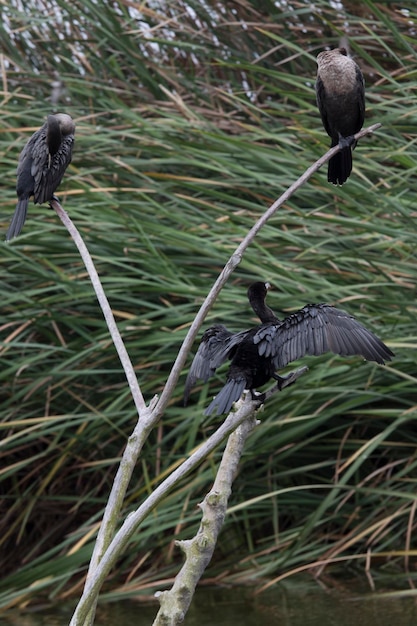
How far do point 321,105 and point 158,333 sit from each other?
3.94ft

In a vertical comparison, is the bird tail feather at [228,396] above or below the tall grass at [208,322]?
above

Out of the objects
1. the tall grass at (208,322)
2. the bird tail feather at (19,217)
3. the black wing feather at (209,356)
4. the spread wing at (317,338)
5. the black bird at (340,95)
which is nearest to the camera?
the spread wing at (317,338)

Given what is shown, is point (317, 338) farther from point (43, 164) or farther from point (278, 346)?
point (43, 164)

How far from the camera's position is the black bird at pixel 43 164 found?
6.70 ft

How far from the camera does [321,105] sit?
2.32m

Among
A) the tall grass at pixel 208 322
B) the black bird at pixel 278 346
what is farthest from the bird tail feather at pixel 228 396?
the tall grass at pixel 208 322

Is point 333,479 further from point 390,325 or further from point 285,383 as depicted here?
point 285,383

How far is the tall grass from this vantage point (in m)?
3.23

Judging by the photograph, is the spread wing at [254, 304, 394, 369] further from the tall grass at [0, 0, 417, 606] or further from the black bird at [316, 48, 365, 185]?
the tall grass at [0, 0, 417, 606]

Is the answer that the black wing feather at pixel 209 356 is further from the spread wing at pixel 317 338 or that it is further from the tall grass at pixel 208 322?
the tall grass at pixel 208 322

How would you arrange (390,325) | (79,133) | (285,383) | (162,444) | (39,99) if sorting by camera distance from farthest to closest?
(39,99)
(79,133)
(162,444)
(390,325)
(285,383)

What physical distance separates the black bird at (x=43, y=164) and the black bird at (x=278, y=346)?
A: 0.42m

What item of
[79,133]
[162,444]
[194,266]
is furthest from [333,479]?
[79,133]

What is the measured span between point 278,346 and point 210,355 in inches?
5.8
